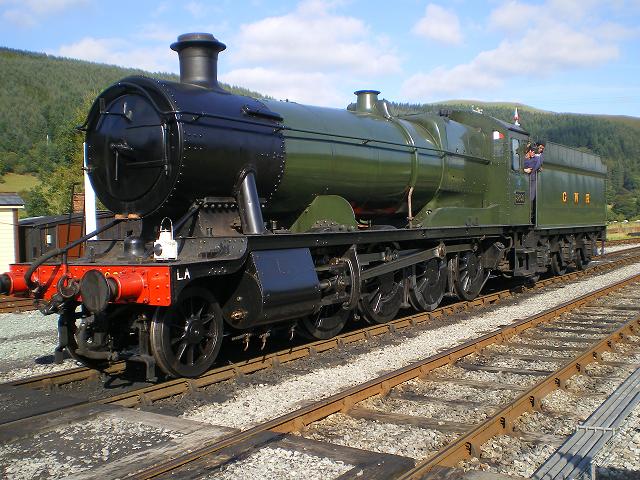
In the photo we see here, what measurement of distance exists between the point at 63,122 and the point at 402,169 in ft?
178

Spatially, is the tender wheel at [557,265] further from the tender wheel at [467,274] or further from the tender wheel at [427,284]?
the tender wheel at [427,284]

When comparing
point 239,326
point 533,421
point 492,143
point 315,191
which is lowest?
point 533,421

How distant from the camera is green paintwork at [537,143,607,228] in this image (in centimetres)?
1477

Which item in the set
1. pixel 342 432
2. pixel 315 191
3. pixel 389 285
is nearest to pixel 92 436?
pixel 342 432

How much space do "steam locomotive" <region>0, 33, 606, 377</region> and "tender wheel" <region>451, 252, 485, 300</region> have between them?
4.81 ft

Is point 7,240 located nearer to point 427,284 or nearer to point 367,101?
point 367,101

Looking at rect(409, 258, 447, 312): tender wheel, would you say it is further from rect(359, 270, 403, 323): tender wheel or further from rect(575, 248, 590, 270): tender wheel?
rect(575, 248, 590, 270): tender wheel

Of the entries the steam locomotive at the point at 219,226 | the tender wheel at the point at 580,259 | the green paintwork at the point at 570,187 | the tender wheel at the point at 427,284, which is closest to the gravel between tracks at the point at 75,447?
the steam locomotive at the point at 219,226

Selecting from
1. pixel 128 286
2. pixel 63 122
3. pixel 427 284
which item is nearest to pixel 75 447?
pixel 128 286

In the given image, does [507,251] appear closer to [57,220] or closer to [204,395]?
[204,395]

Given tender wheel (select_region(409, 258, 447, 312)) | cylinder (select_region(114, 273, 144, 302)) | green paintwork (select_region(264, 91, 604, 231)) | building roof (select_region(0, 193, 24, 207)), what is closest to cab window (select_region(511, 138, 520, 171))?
green paintwork (select_region(264, 91, 604, 231))

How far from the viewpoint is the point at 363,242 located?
29.4 ft

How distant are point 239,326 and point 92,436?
2199 millimetres

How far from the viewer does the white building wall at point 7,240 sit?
754 inches
